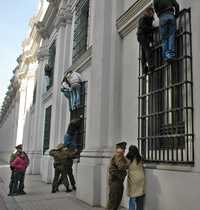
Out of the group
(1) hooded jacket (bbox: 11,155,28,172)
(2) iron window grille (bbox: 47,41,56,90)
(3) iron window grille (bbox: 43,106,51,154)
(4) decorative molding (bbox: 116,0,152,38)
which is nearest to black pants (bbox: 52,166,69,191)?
(1) hooded jacket (bbox: 11,155,28,172)

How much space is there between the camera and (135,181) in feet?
22.1

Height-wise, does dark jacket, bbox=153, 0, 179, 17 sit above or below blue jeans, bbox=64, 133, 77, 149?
above

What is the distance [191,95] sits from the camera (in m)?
6.03

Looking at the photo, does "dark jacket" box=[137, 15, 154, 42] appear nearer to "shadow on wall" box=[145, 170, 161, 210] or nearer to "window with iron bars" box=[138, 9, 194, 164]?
"window with iron bars" box=[138, 9, 194, 164]

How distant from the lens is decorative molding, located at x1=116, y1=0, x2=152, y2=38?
27.2ft

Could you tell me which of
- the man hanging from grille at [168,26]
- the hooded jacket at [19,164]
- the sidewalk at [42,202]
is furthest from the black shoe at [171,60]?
the hooded jacket at [19,164]

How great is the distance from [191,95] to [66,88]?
300 inches

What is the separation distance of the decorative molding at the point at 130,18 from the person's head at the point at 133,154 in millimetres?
3370

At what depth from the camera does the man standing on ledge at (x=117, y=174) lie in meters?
6.94

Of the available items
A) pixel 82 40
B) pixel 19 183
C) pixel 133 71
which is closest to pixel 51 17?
pixel 82 40

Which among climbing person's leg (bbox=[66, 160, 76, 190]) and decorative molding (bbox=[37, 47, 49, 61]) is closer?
climbing person's leg (bbox=[66, 160, 76, 190])

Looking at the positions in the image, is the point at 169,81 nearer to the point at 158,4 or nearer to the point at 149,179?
the point at 158,4

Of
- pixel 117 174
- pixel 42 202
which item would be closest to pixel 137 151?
pixel 117 174

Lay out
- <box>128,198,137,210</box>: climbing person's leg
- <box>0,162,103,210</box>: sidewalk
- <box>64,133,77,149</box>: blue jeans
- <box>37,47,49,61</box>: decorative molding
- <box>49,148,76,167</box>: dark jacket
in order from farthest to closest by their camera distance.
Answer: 1. <box>37,47,49,61</box>: decorative molding
2. <box>64,133,77,149</box>: blue jeans
3. <box>49,148,76,167</box>: dark jacket
4. <box>0,162,103,210</box>: sidewalk
5. <box>128,198,137,210</box>: climbing person's leg
